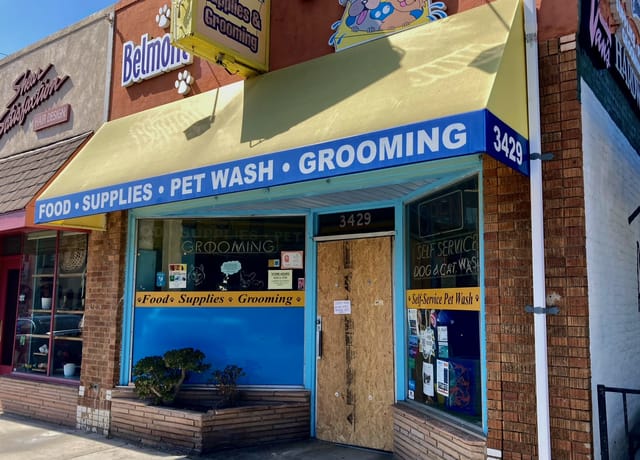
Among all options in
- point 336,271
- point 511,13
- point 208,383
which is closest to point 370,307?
point 336,271

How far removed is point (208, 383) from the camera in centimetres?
700

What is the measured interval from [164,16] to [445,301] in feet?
17.2

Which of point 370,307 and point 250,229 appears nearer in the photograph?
point 370,307

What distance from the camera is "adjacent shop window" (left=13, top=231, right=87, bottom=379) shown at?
8203 mm

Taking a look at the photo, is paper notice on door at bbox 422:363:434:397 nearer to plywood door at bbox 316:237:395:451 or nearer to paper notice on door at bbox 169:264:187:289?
plywood door at bbox 316:237:395:451

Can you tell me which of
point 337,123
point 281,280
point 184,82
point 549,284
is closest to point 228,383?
point 281,280

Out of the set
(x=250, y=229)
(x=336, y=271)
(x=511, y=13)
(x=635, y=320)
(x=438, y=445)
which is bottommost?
(x=438, y=445)

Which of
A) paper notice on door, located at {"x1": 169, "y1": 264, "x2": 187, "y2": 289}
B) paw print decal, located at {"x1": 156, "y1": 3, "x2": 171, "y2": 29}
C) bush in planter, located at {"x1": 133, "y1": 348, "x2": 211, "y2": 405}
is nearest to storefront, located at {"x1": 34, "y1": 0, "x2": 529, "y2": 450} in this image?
paper notice on door, located at {"x1": 169, "y1": 264, "x2": 187, "y2": 289}

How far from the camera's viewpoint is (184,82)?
727cm

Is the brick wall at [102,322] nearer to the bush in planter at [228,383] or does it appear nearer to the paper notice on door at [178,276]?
the paper notice on door at [178,276]

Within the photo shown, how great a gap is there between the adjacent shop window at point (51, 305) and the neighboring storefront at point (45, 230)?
1 cm

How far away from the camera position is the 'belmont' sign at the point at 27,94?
30.3 feet

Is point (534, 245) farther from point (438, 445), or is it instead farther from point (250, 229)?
point (250, 229)

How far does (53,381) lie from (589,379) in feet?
23.4
